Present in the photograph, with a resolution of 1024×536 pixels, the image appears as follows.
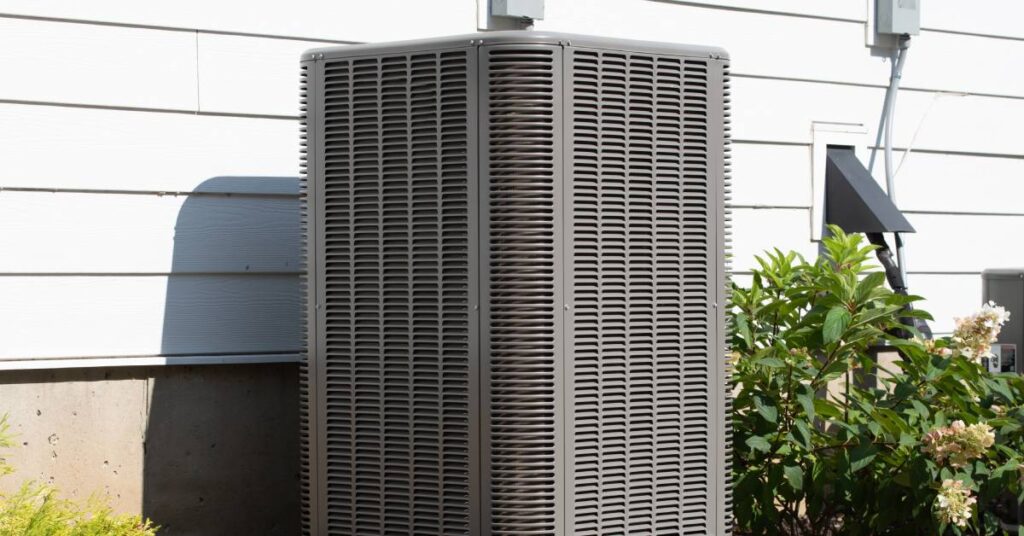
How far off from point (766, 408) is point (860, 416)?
0.55m

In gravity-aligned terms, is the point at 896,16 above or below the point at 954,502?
above

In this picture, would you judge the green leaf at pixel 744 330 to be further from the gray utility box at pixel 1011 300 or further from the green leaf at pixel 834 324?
the gray utility box at pixel 1011 300

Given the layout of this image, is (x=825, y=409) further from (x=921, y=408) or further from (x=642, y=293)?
(x=642, y=293)

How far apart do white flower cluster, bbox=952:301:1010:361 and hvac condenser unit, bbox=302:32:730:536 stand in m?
1.30

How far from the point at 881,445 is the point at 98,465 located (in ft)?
10.8

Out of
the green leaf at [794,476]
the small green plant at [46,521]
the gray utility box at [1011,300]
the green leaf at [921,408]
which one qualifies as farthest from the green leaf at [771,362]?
the small green plant at [46,521]

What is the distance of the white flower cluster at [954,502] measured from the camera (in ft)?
16.3

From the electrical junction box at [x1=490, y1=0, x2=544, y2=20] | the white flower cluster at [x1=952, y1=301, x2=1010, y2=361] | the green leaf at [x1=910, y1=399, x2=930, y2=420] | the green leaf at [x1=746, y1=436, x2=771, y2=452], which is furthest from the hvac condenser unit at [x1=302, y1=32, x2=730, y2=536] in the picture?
the electrical junction box at [x1=490, y1=0, x2=544, y2=20]

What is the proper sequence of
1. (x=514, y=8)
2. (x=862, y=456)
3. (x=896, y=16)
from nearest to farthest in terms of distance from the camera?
1. (x=862, y=456)
2. (x=514, y=8)
3. (x=896, y=16)

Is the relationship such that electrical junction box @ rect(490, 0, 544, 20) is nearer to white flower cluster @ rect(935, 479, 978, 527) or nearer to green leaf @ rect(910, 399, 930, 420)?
green leaf @ rect(910, 399, 930, 420)

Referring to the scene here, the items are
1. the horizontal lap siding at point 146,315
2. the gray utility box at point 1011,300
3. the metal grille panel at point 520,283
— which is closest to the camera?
the metal grille panel at point 520,283

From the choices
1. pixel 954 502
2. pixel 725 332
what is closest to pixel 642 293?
pixel 725 332

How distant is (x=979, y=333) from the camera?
539 cm

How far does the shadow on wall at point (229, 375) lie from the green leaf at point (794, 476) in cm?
212
